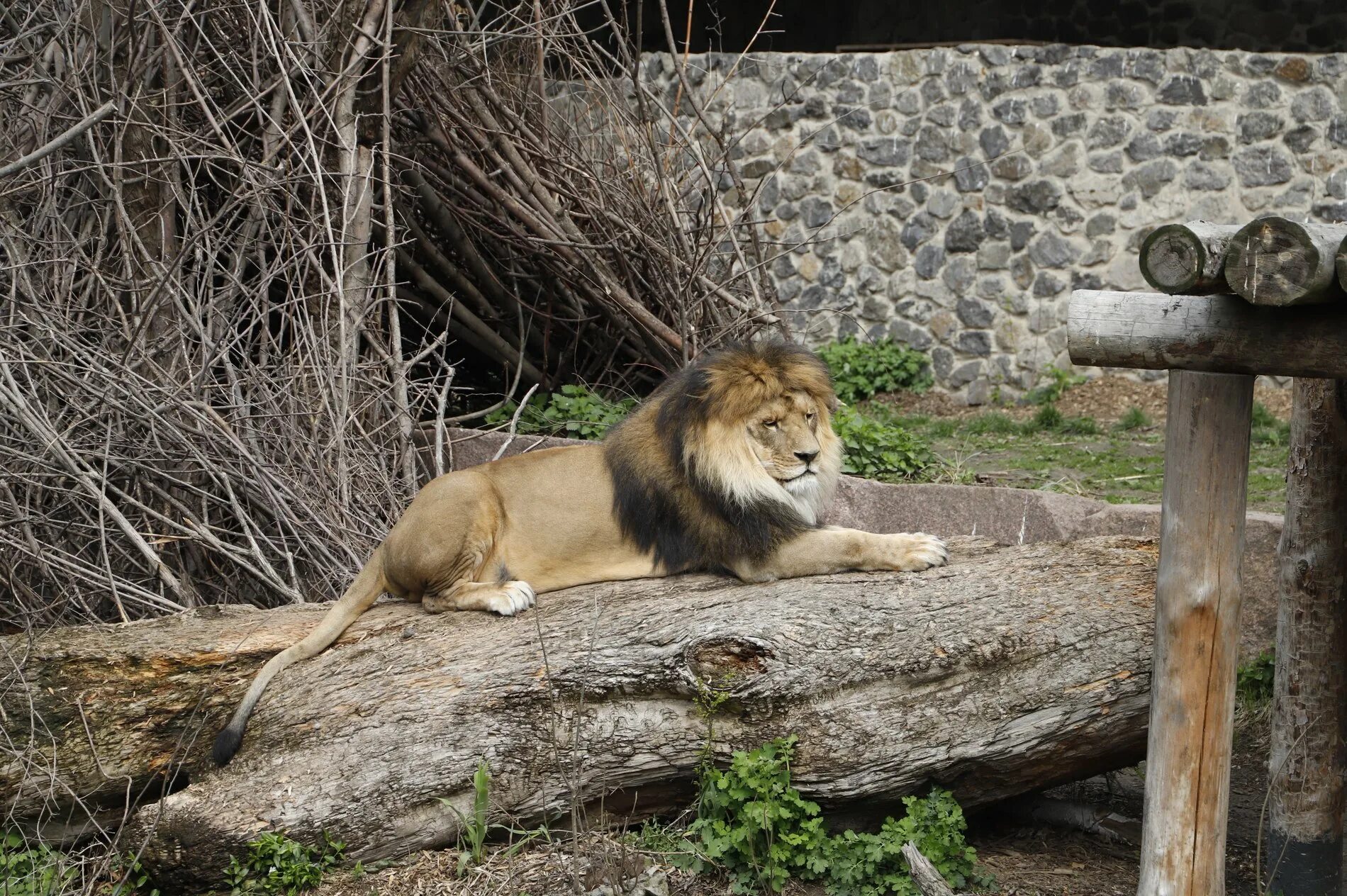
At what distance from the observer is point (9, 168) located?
4492 mm

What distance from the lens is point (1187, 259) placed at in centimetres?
354

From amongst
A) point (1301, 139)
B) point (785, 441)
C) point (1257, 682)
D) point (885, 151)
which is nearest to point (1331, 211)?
point (1301, 139)

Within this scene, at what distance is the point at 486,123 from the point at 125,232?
2544 mm

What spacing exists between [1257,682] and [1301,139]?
Result: 20.8 feet

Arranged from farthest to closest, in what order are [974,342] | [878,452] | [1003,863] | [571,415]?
1. [974,342]
2. [571,415]
3. [878,452]
4. [1003,863]

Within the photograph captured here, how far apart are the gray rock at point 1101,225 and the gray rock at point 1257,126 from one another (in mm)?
1196

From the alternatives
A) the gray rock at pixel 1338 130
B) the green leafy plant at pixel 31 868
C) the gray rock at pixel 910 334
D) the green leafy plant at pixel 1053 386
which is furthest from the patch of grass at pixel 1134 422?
the green leafy plant at pixel 31 868

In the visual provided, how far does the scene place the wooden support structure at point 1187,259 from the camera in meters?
3.52

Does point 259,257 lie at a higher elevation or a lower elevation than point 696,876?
higher

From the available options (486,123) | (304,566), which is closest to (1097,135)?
(486,123)

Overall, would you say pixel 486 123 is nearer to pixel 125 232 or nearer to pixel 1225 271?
pixel 125 232

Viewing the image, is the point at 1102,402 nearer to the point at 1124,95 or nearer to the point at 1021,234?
the point at 1021,234

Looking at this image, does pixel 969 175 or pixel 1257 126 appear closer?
pixel 1257 126

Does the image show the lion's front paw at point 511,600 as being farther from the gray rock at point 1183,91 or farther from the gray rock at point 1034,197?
the gray rock at point 1183,91
